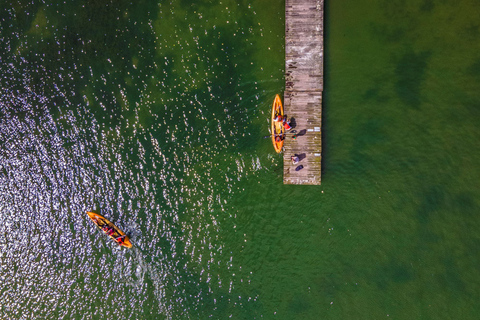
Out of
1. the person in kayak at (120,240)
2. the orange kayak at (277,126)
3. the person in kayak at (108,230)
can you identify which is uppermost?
the orange kayak at (277,126)

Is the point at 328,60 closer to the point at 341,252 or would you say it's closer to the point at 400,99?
the point at 400,99

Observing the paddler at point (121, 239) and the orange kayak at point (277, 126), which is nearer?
the orange kayak at point (277, 126)

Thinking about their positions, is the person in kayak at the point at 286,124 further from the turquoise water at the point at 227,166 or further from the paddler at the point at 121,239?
the paddler at the point at 121,239

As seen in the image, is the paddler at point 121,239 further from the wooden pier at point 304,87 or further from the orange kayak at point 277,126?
the orange kayak at point 277,126

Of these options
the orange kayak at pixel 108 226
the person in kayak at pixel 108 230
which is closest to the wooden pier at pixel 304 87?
the orange kayak at pixel 108 226

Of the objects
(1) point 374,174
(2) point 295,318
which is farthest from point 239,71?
(2) point 295,318

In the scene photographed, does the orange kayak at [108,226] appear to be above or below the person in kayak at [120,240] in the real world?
above
